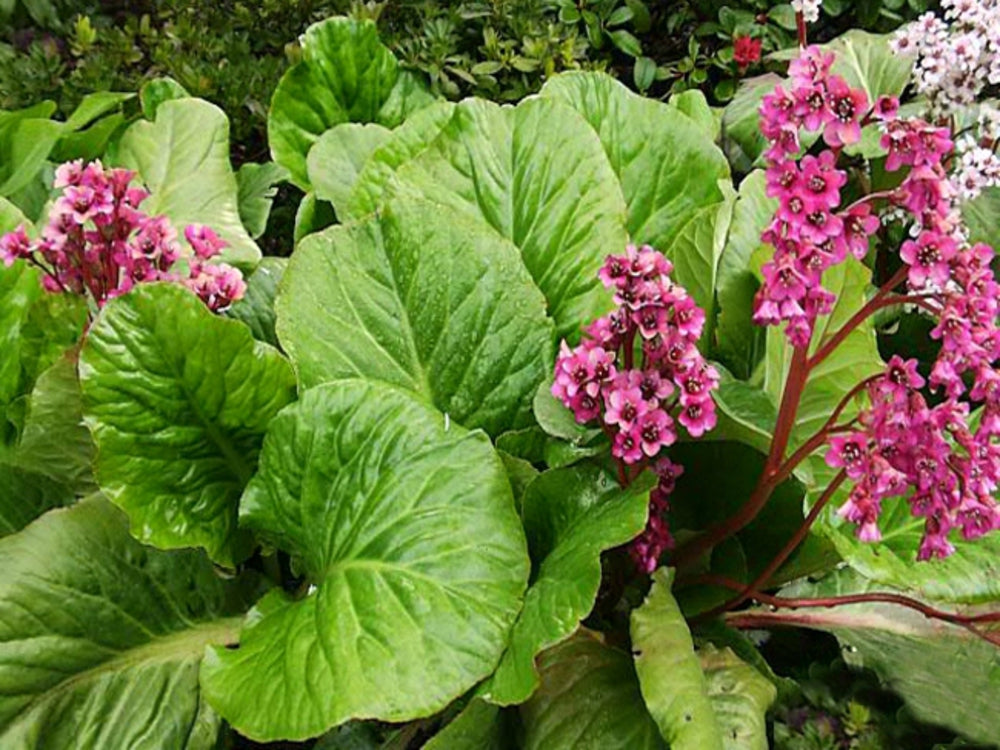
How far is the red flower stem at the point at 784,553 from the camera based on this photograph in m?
1.21

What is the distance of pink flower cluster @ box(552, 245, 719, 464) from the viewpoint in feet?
3.66

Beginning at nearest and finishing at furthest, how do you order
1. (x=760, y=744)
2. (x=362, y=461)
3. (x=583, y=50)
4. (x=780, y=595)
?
(x=760, y=744), (x=362, y=461), (x=780, y=595), (x=583, y=50)

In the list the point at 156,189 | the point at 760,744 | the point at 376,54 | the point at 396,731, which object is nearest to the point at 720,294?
the point at 760,744

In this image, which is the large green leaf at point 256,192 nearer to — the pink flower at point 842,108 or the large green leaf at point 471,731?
the large green leaf at point 471,731

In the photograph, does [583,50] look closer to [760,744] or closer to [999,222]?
[999,222]

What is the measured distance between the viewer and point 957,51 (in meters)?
1.77

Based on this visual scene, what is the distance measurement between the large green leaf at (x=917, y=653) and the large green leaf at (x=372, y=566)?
1.60ft

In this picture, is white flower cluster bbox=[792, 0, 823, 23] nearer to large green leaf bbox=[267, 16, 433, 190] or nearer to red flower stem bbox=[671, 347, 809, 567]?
red flower stem bbox=[671, 347, 809, 567]

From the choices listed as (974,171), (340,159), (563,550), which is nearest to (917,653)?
(563,550)

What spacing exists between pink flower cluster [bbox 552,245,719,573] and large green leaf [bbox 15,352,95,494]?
25.3 inches

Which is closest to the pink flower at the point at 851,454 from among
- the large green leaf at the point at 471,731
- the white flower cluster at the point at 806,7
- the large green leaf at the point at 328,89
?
the large green leaf at the point at 471,731

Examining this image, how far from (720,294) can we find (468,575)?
54 centimetres

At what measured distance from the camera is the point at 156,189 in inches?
82.7

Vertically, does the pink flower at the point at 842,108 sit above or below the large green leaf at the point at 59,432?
above
